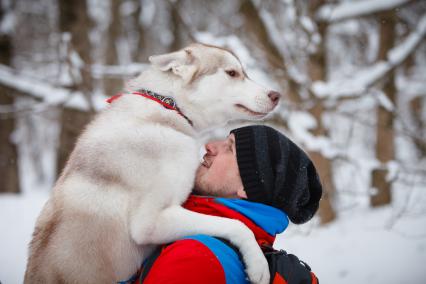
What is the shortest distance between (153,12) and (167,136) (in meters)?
16.3

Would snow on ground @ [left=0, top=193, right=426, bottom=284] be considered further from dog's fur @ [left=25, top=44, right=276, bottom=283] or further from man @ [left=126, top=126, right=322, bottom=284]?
dog's fur @ [left=25, top=44, right=276, bottom=283]

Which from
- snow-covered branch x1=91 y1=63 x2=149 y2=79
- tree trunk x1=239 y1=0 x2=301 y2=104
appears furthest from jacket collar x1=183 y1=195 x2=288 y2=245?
tree trunk x1=239 y1=0 x2=301 y2=104

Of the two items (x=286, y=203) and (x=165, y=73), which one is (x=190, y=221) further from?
(x=165, y=73)

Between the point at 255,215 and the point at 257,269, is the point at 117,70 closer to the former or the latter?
the point at 255,215

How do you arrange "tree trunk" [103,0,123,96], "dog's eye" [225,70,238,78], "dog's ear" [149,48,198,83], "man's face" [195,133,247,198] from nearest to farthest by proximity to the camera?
"man's face" [195,133,247,198] → "dog's ear" [149,48,198,83] → "dog's eye" [225,70,238,78] → "tree trunk" [103,0,123,96]

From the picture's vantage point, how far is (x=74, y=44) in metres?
7.26

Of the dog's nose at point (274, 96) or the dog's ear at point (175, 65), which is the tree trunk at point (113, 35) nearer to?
the dog's ear at point (175, 65)

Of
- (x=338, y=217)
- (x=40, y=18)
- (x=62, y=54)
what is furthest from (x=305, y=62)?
(x=40, y=18)

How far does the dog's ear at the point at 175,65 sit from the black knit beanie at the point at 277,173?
658mm

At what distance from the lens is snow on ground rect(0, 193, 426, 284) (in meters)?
5.56

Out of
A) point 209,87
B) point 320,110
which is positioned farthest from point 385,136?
point 209,87

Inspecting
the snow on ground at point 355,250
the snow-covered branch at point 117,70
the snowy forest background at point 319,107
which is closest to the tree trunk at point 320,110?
the snowy forest background at point 319,107

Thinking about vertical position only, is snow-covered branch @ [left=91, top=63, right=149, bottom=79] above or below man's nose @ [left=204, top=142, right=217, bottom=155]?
above

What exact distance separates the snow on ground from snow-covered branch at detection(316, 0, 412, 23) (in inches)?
126
